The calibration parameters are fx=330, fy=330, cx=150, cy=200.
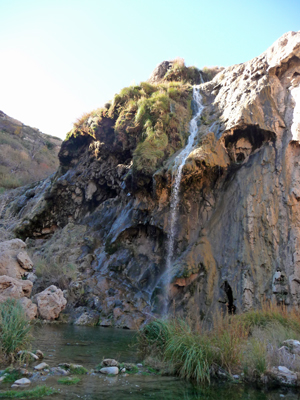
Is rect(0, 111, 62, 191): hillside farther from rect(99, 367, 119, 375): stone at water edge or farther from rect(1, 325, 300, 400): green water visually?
rect(99, 367, 119, 375): stone at water edge

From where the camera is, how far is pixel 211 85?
2248cm

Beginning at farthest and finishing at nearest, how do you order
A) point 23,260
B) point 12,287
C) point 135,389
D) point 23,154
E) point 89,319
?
point 23,154 → point 89,319 → point 23,260 → point 12,287 → point 135,389

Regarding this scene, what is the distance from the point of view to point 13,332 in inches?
242

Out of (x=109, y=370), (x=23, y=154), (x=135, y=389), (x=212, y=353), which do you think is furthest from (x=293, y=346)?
(x=23, y=154)

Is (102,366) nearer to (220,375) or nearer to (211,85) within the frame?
(220,375)

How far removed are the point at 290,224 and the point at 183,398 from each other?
404 inches

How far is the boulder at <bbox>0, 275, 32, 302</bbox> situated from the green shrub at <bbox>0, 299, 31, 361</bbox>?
5.40 metres

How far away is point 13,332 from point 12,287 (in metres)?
6.38

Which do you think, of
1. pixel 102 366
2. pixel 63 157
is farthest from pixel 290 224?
pixel 63 157

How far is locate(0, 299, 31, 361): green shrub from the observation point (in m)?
6.00

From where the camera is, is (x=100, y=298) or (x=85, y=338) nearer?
(x=85, y=338)

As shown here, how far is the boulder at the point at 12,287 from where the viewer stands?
11.7 metres

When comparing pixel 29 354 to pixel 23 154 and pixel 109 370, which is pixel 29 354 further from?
pixel 23 154

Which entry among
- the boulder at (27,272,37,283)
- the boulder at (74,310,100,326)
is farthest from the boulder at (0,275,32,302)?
the boulder at (27,272,37,283)
